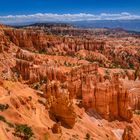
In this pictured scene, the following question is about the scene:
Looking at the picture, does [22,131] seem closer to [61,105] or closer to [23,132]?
[23,132]

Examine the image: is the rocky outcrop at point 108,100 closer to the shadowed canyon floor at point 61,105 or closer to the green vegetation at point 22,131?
the shadowed canyon floor at point 61,105

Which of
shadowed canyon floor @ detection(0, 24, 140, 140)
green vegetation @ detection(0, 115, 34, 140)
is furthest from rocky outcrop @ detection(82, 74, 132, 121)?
green vegetation @ detection(0, 115, 34, 140)

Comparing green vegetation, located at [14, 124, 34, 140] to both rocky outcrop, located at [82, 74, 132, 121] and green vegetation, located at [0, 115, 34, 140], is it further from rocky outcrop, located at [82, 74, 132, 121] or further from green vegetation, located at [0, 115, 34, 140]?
rocky outcrop, located at [82, 74, 132, 121]

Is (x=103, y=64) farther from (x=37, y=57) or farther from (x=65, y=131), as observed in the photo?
(x=65, y=131)

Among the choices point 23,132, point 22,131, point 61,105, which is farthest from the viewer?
point 61,105

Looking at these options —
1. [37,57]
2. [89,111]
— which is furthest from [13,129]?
[37,57]

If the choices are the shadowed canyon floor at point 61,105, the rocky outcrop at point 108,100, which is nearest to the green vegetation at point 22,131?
the shadowed canyon floor at point 61,105

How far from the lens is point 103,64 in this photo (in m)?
115

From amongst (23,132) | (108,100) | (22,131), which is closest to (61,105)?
(108,100)

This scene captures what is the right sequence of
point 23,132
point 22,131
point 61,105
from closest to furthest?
point 23,132 → point 22,131 → point 61,105

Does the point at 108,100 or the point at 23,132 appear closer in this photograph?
the point at 23,132

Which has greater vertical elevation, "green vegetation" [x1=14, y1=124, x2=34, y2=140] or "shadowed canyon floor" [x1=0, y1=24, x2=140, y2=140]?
"green vegetation" [x1=14, y1=124, x2=34, y2=140]

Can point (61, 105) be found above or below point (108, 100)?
above

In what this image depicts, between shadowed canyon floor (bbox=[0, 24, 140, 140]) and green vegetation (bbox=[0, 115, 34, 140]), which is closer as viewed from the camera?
green vegetation (bbox=[0, 115, 34, 140])
